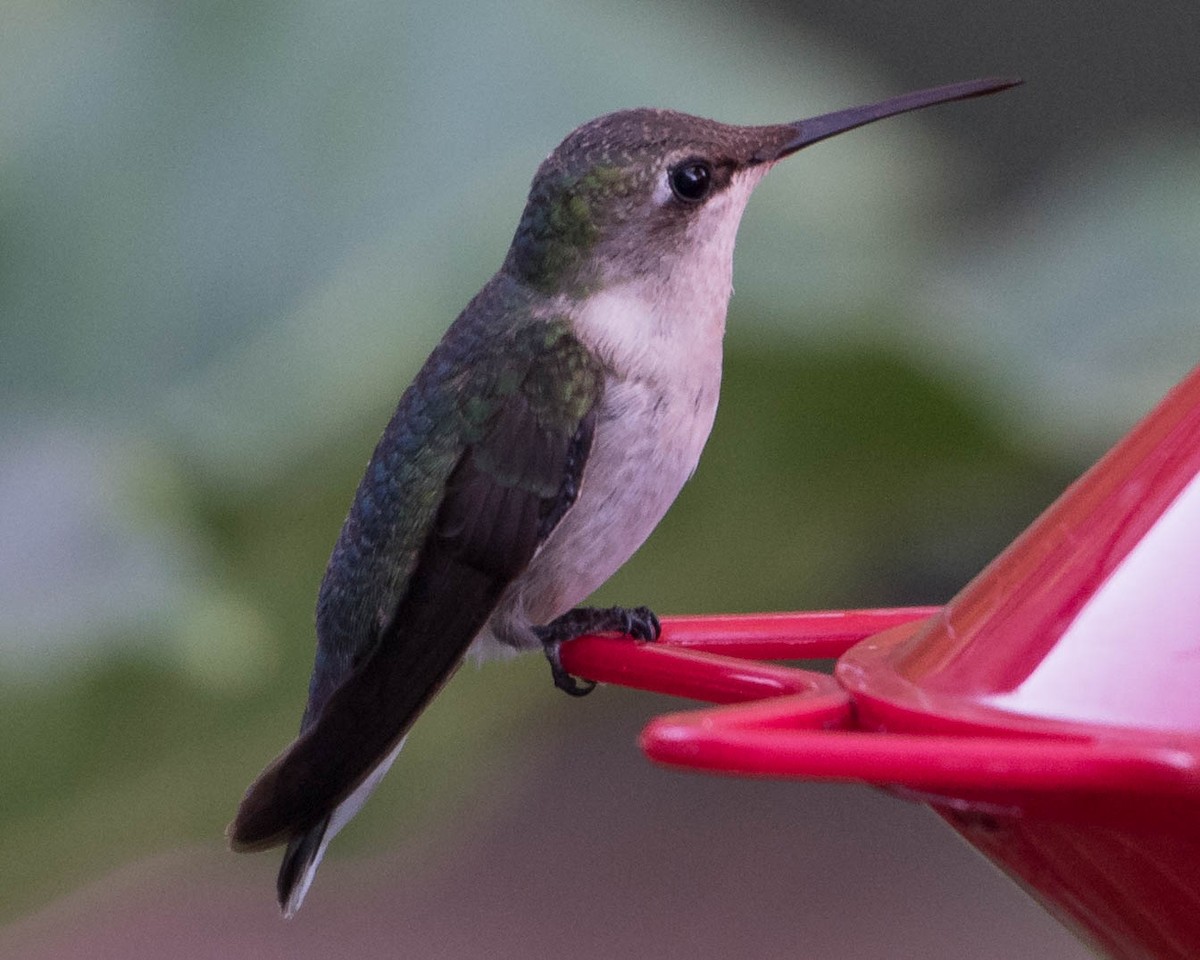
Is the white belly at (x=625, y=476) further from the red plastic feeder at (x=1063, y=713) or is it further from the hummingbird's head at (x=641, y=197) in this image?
the red plastic feeder at (x=1063, y=713)

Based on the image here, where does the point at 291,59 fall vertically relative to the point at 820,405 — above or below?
above

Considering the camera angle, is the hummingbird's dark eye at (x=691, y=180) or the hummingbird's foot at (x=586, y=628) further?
the hummingbird's dark eye at (x=691, y=180)

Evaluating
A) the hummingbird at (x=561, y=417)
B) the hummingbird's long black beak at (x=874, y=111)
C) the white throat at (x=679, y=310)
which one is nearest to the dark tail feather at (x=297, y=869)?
the hummingbird at (x=561, y=417)

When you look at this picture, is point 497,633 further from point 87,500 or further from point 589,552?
point 87,500

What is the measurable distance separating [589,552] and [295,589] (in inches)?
19.0

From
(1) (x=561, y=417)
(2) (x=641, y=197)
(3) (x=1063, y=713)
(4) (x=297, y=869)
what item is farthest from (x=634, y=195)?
(3) (x=1063, y=713)

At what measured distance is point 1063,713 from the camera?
42.8 inches

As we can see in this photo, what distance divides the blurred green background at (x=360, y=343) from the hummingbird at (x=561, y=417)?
0.32 ft

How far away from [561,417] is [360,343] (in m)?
0.33

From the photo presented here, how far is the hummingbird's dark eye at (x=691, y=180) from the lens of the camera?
2.21m

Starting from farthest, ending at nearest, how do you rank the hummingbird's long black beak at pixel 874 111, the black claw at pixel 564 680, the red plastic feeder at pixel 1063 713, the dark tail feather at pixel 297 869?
the dark tail feather at pixel 297 869
the black claw at pixel 564 680
the hummingbird's long black beak at pixel 874 111
the red plastic feeder at pixel 1063 713

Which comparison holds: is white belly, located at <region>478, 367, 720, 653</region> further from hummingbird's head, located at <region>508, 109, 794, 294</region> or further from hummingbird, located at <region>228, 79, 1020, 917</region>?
hummingbird's head, located at <region>508, 109, 794, 294</region>

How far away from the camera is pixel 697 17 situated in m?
2.87

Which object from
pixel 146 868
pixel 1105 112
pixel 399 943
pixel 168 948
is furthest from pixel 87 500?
pixel 399 943
